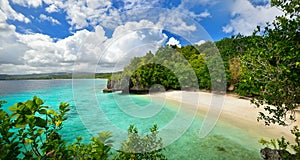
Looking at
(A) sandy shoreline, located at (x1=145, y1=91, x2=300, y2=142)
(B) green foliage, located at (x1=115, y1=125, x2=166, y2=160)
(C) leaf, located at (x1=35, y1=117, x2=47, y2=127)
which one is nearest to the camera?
(C) leaf, located at (x1=35, y1=117, x2=47, y2=127)

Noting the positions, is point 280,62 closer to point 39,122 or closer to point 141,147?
point 141,147

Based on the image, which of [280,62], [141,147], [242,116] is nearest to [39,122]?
[141,147]

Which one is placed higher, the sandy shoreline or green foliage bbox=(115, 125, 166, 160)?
green foliage bbox=(115, 125, 166, 160)

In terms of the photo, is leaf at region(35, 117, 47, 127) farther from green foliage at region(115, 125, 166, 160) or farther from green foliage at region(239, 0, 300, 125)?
green foliage at region(239, 0, 300, 125)

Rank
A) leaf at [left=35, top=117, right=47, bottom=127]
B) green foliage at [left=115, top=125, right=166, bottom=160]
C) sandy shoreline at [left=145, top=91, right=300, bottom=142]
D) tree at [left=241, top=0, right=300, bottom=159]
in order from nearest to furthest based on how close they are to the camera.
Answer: leaf at [left=35, top=117, right=47, bottom=127] < green foliage at [left=115, top=125, right=166, bottom=160] < tree at [left=241, top=0, right=300, bottom=159] < sandy shoreline at [left=145, top=91, right=300, bottom=142]

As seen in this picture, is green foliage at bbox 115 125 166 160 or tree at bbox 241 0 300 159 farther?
tree at bbox 241 0 300 159

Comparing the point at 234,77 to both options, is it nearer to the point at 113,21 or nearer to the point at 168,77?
the point at 168,77

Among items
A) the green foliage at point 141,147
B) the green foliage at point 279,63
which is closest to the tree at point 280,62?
the green foliage at point 279,63

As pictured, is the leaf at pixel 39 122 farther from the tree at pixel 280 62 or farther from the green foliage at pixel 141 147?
the tree at pixel 280 62

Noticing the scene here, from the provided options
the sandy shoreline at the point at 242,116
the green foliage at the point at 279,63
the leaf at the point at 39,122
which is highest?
the green foliage at the point at 279,63

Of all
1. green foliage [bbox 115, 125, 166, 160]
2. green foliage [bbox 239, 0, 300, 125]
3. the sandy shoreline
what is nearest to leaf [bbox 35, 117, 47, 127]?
green foliage [bbox 115, 125, 166, 160]

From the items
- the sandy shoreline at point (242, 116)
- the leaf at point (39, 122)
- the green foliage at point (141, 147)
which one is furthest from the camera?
the sandy shoreline at point (242, 116)

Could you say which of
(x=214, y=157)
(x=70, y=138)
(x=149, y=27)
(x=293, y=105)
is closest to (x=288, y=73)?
(x=293, y=105)

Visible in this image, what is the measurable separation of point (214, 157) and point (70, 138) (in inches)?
290
